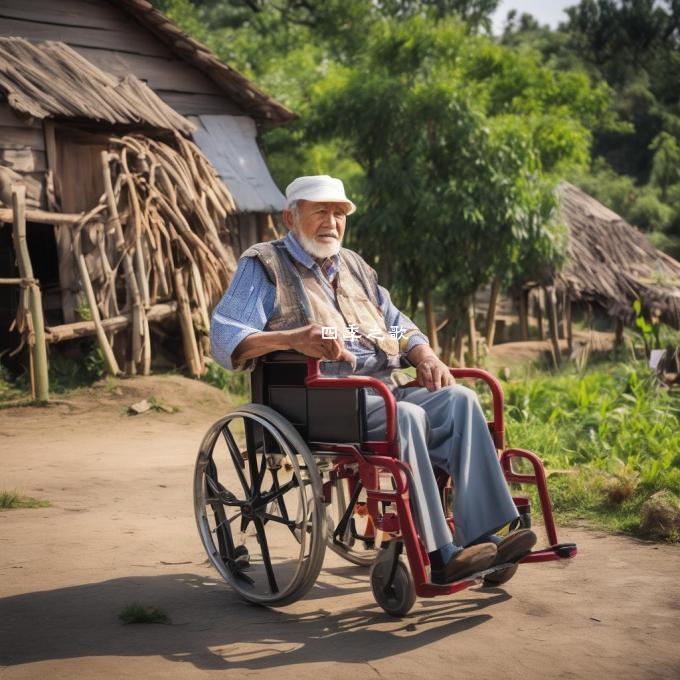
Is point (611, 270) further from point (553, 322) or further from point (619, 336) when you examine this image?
point (553, 322)

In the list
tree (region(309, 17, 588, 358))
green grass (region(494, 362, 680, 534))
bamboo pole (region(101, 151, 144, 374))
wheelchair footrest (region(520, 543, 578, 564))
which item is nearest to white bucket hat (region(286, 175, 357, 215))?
wheelchair footrest (region(520, 543, 578, 564))

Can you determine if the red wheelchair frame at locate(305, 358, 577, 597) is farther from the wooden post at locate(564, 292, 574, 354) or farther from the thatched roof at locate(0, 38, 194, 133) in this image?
the wooden post at locate(564, 292, 574, 354)

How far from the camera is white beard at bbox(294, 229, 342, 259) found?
4336 mm

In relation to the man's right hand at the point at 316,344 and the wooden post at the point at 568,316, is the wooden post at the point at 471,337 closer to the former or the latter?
the wooden post at the point at 568,316

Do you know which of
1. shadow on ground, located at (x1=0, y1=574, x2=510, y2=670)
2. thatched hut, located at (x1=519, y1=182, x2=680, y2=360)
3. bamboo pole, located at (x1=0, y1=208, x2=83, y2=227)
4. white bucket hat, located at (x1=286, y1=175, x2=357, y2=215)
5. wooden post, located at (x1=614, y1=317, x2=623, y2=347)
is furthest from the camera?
wooden post, located at (x1=614, y1=317, x2=623, y2=347)

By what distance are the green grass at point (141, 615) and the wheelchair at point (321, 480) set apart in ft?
1.29

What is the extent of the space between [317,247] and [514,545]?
143cm

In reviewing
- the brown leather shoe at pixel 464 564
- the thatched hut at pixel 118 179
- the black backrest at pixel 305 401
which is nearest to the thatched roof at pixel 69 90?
the thatched hut at pixel 118 179

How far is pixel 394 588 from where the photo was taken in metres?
3.93

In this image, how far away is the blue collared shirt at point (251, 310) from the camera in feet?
13.5

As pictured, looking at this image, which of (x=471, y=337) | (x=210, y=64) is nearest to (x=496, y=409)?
(x=210, y=64)

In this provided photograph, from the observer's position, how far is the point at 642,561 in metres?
4.81

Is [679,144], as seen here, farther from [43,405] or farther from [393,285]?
[43,405]

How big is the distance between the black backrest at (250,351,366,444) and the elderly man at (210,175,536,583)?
10 cm
